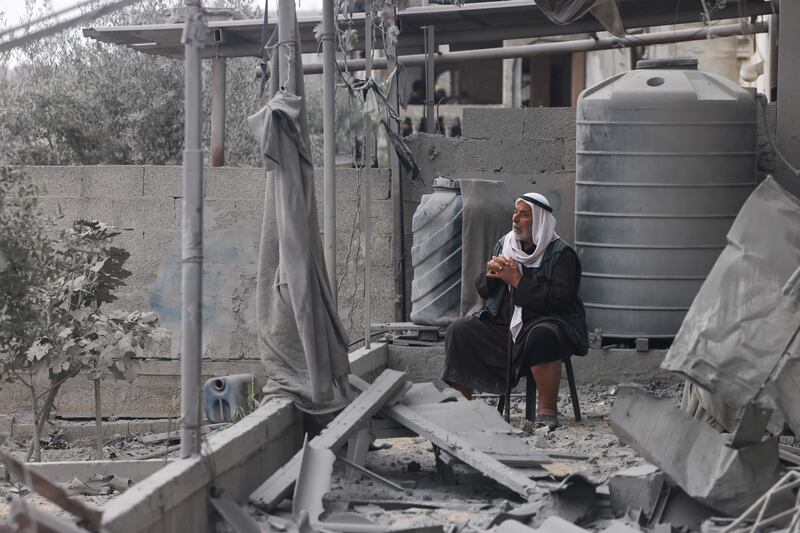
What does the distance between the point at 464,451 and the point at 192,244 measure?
182cm

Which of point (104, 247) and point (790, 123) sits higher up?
point (790, 123)

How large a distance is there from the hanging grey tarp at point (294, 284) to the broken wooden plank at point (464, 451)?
13.1 inches


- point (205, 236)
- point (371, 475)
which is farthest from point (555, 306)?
point (205, 236)

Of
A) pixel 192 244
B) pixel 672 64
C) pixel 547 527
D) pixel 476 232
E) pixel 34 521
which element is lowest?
pixel 547 527

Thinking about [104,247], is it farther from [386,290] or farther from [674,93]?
[674,93]

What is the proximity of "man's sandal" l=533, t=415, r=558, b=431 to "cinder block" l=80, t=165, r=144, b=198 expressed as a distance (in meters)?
4.31

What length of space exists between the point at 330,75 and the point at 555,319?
1.98m

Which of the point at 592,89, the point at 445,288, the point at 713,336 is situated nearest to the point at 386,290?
the point at 445,288

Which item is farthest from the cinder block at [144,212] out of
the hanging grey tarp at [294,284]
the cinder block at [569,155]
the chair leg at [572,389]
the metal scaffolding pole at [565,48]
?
the chair leg at [572,389]

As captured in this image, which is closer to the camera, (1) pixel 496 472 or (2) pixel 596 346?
(1) pixel 496 472

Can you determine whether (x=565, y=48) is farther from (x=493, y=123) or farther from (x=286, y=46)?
(x=286, y=46)

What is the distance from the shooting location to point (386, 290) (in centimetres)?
956

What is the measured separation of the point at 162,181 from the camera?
32.5ft

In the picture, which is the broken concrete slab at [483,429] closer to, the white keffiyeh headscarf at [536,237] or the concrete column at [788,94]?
Answer: the white keffiyeh headscarf at [536,237]
